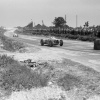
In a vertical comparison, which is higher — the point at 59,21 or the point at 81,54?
the point at 59,21

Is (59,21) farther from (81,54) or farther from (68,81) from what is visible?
(68,81)

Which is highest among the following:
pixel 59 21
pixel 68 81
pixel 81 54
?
pixel 59 21

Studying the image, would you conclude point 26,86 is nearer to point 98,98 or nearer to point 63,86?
point 63,86

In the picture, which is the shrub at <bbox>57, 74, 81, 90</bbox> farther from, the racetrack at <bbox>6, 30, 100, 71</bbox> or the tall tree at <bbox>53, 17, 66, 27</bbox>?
the tall tree at <bbox>53, 17, 66, 27</bbox>

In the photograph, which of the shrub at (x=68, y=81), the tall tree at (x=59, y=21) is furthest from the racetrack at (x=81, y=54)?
the tall tree at (x=59, y=21)

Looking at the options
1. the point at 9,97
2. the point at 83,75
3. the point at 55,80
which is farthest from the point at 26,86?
the point at 83,75

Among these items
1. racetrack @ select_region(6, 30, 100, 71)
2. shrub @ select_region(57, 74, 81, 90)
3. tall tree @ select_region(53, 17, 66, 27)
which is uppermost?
tall tree @ select_region(53, 17, 66, 27)

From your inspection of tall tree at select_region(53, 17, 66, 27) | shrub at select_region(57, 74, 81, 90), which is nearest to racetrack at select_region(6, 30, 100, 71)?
shrub at select_region(57, 74, 81, 90)

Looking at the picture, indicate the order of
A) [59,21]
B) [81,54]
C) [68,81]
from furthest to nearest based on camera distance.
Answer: [59,21] → [81,54] → [68,81]

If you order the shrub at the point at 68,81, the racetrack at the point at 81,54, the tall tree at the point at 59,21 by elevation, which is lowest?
the racetrack at the point at 81,54

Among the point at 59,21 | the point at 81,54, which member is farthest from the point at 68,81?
the point at 59,21

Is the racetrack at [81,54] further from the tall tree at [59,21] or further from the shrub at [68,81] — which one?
the tall tree at [59,21]

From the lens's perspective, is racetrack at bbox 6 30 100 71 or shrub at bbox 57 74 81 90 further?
racetrack at bbox 6 30 100 71

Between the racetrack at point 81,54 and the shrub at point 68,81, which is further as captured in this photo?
the racetrack at point 81,54
